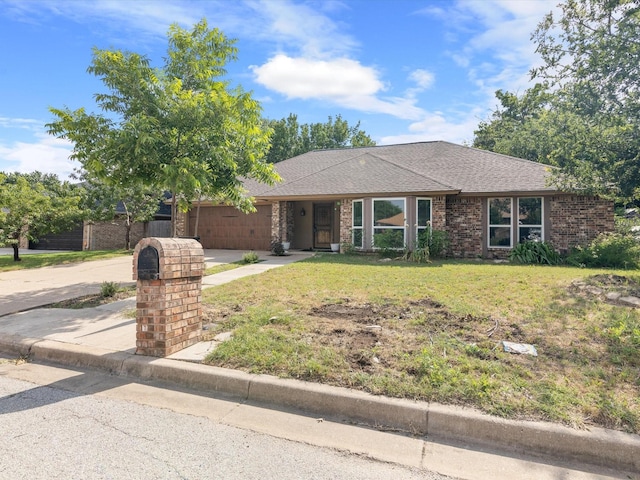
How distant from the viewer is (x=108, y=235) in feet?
65.9

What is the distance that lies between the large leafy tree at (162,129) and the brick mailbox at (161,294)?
9.62ft

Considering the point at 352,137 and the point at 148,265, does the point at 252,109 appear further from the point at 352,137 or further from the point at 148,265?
the point at 352,137

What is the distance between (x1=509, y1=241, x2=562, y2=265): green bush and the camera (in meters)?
11.9

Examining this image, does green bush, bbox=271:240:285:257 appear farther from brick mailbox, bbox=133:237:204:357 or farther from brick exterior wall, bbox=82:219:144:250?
brick exterior wall, bbox=82:219:144:250

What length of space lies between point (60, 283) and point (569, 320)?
1093cm

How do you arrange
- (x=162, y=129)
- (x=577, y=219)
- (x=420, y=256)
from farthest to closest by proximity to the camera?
1. (x=577, y=219)
2. (x=420, y=256)
3. (x=162, y=129)

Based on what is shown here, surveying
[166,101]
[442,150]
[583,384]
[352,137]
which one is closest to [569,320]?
[583,384]

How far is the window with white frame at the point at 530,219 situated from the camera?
43.0ft

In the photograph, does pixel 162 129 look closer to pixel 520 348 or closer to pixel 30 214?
pixel 520 348

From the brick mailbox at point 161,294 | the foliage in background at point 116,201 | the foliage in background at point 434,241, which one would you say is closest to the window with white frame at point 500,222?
the foliage in background at point 434,241

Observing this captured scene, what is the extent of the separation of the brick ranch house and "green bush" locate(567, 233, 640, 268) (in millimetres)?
1371

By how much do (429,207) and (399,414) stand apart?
1119 centimetres

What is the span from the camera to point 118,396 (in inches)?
140

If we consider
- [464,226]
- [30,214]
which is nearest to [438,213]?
[464,226]
